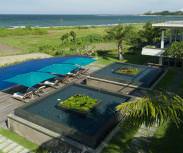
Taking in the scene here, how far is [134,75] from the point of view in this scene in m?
25.2

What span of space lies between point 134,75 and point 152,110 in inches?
709

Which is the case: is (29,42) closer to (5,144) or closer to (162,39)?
(162,39)

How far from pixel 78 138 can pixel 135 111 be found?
5.75 meters

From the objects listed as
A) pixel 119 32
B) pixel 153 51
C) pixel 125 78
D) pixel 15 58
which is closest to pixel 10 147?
pixel 125 78

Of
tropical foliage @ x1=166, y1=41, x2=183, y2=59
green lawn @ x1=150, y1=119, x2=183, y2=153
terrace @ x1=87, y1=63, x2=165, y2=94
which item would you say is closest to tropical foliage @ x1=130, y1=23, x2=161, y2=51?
tropical foliage @ x1=166, y1=41, x2=183, y2=59

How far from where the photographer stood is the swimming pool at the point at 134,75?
22.9m

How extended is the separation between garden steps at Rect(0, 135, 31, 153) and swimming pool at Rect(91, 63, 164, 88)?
12257mm

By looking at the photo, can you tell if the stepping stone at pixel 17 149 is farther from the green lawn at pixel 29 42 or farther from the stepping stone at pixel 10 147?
the green lawn at pixel 29 42

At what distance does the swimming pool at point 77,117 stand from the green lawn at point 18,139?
1.24 metres

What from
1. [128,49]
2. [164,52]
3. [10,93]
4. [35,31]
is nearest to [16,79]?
[10,93]

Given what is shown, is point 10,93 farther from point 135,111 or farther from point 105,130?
point 135,111

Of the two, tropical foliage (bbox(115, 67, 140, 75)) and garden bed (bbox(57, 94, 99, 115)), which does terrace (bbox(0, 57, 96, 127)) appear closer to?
garden bed (bbox(57, 94, 99, 115))

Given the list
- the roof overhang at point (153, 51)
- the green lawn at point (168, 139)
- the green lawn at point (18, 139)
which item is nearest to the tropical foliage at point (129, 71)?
the roof overhang at point (153, 51)

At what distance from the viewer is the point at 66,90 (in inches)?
789
